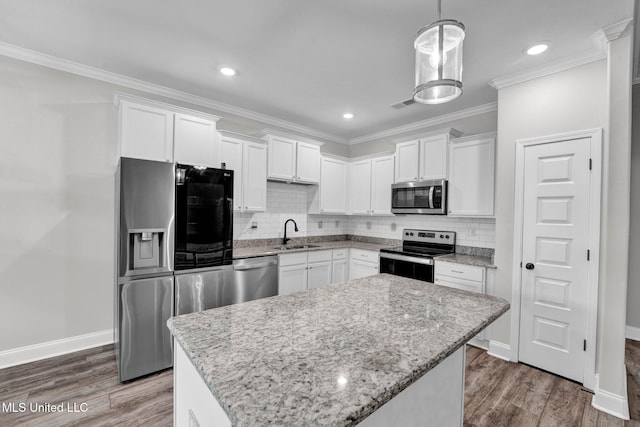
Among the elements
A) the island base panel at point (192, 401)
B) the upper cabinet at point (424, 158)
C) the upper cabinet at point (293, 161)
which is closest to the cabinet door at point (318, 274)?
the upper cabinet at point (293, 161)

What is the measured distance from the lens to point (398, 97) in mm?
3396

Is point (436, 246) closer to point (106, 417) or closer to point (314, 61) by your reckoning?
point (314, 61)

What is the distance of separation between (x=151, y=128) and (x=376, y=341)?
2.95 metres

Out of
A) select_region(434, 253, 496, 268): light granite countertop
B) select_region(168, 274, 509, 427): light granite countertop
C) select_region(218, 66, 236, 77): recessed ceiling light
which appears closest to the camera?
select_region(168, 274, 509, 427): light granite countertop

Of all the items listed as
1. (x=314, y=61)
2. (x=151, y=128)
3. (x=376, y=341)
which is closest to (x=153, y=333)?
(x=151, y=128)

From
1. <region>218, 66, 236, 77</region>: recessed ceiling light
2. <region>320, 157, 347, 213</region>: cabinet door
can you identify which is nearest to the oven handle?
<region>320, 157, 347, 213</region>: cabinet door

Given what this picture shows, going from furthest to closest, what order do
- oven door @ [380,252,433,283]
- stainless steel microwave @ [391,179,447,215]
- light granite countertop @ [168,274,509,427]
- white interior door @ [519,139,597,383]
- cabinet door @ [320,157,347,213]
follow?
cabinet door @ [320,157,347,213], stainless steel microwave @ [391,179,447,215], oven door @ [380,252,433,283], white interior door @ [519,139,597,383], light granite countertop @ [168,274,509,427]

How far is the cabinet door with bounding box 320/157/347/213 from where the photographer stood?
4566 mm

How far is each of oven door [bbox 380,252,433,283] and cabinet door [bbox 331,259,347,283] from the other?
69cm

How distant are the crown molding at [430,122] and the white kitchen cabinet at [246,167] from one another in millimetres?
2073

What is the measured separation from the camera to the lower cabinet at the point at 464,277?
9.92 feet

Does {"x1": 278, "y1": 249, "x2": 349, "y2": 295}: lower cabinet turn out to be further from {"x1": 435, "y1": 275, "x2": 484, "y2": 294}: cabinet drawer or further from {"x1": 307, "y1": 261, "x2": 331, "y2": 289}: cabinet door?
{"x1": 435, "y1": 275, "x2": 484, "y2": 294}: cabinet drawer

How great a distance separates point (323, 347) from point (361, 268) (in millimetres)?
3326

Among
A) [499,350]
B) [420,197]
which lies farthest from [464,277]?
[420,197]
